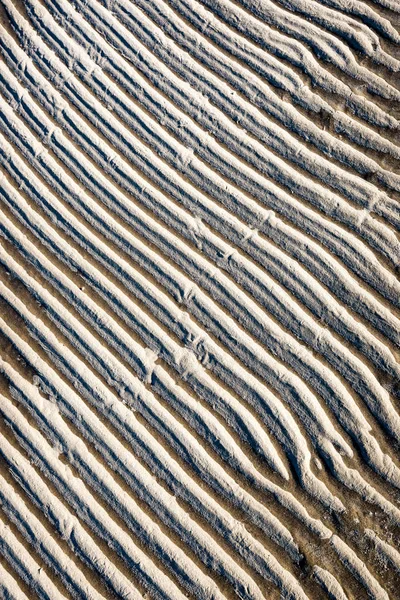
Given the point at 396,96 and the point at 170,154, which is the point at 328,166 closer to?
the point at 396,96

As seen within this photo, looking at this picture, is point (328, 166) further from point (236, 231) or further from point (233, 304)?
point (233, 304)

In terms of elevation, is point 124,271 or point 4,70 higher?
point 4,70

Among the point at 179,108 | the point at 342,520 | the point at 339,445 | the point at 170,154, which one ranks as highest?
the point at 179,108

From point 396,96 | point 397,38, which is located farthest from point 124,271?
point 397,38

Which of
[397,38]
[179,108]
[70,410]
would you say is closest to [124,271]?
[70,410]

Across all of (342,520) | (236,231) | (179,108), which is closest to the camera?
(342,520)

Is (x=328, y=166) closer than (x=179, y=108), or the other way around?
(x=328, y=166)

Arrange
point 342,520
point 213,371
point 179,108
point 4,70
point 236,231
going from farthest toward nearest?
point 4,70 → point 179,108 → point 236,231 → point 213,371 → point 342,520
